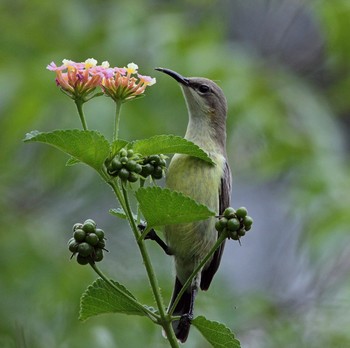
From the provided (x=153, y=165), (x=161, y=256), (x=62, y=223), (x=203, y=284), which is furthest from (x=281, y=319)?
(x=153, y=165)

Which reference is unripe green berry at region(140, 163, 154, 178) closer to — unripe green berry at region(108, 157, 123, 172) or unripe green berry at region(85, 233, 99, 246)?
unripe green berry at region(108, 157, 123, 172)

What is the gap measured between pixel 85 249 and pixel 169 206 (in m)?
0.27

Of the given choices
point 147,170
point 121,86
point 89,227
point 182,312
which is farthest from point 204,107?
point 89,227

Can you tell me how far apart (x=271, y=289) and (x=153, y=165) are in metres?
6.74

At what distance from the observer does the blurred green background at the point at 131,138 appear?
17.1 ft

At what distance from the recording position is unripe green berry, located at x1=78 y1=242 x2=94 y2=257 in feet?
7.31

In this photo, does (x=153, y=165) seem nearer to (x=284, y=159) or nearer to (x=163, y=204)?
(x=163, y=204)

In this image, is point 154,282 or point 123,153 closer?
point 154,282

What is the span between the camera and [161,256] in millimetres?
5992

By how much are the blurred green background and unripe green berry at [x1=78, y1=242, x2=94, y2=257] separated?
2.01 metres

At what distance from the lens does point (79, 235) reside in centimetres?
224

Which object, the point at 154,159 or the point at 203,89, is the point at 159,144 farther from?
the point at 203,89

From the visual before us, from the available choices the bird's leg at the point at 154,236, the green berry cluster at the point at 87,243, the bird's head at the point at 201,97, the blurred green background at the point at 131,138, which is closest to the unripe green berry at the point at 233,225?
the green berry cluster at the point at 87,243

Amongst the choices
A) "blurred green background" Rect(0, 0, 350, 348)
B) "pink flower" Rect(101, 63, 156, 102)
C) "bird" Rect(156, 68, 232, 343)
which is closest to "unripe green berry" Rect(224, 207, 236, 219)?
"pink flower" Rect(101, 63, 156, 102)
